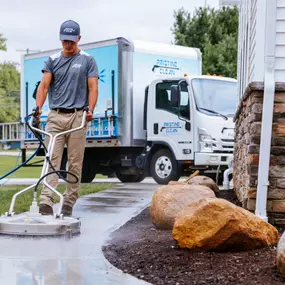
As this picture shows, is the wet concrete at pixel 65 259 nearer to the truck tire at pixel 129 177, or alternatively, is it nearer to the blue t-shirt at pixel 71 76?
the blue t-shirt at pixel 71 76

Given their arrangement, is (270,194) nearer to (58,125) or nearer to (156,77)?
(58,125)

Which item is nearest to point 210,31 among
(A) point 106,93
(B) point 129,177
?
(B) point 129,177

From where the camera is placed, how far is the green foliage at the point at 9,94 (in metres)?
78.1

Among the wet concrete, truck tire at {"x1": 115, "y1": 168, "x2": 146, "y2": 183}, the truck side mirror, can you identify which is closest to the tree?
truck tire at {"x1": 115, "y1": 168, "x2": 146, "y2": 183}

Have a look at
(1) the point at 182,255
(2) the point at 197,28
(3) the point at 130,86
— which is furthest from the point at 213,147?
(2) the point at 197,28

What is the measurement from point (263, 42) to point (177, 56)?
10957 millimetres

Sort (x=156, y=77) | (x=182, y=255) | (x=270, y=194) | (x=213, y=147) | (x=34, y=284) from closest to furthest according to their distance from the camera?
(x=34, y=284) < (x=182, y=255) < (x=270, y=194) < (x=213, y=147) < (x=156, y=77)

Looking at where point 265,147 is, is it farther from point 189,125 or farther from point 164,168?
point 164,168

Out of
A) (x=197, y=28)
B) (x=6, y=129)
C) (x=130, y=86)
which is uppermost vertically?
(x=197, y=28)

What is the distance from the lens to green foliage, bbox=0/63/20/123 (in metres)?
78.1

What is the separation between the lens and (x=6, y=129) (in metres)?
23.2

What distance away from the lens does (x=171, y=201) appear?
848 cm

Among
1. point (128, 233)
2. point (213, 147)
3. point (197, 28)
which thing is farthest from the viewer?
point (197, 28)

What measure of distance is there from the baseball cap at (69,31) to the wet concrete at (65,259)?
82.0 inches
